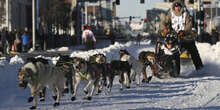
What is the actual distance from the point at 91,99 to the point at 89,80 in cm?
53

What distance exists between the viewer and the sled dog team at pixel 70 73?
21.0 feet

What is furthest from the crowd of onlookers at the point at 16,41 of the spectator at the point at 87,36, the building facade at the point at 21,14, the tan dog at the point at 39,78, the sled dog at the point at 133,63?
the building facade at the point at 21,14

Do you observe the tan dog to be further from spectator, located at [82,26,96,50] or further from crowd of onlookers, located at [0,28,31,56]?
crowd of onlookers, located at [0,28,31,56]

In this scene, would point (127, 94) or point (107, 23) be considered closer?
point (127, 94)

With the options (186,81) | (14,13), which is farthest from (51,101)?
(14,13)

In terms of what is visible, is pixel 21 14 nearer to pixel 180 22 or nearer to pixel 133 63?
pixel 180 22

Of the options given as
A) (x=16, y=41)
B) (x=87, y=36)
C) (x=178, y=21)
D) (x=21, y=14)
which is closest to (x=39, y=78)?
(x=178, y=21)

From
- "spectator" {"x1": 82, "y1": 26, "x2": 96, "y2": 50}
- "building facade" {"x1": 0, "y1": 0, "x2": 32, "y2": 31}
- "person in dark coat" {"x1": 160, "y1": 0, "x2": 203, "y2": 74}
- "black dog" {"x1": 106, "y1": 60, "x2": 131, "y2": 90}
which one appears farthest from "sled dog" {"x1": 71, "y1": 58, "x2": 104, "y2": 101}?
"building facade" {"x1": 0, "y1": 0, "x2": 32, "y2": 31}

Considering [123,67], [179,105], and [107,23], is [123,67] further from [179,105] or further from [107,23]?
[107,23]

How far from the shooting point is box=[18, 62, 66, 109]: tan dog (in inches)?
244

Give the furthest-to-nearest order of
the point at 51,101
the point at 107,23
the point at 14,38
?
the point at 107,23 < the point at 14,38 < the point at 51,101

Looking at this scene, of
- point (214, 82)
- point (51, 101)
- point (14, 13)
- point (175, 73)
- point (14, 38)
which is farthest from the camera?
point (14, 13)

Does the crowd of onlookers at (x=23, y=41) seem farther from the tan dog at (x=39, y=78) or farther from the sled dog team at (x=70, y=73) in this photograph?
the tan dog at (x=39, y=78)

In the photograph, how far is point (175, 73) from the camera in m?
12.7
